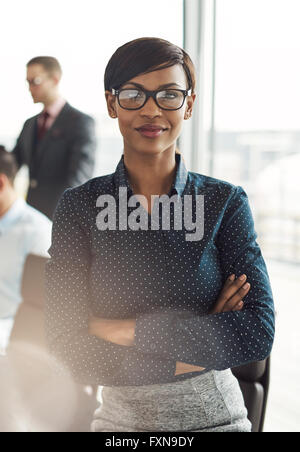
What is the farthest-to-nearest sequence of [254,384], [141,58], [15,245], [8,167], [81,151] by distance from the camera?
[81,151], [8,167], [15,245], [254,384], [141,58]

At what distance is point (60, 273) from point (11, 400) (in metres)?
0.78

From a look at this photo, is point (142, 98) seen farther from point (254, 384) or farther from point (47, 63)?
point (47, 63)

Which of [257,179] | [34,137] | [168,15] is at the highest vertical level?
[168,15]

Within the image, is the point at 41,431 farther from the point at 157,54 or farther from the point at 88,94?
the point at 88,94

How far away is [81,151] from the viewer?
7.64ft

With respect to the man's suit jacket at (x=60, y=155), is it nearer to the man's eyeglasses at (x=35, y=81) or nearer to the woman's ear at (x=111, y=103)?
the man's eyeglasses at (x=35, y=81)

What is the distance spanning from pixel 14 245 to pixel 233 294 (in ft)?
3.67

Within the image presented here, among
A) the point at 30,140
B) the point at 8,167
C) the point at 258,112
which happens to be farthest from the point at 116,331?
the point at 258,112

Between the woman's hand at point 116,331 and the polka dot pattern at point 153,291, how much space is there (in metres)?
0.01

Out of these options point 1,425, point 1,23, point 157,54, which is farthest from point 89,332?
point 1,23

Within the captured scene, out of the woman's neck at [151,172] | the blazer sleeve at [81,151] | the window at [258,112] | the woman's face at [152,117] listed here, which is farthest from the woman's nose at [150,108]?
the window at [258,112]

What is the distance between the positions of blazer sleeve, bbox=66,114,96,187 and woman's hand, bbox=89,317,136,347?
1.54 meters

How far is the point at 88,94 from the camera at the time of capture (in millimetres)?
2604

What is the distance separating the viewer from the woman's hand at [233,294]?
33.9 inches
